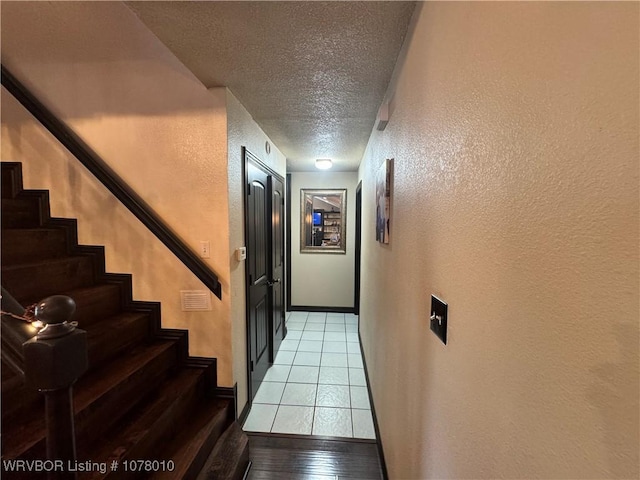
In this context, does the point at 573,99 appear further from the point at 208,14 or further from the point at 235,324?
the point at 235,324

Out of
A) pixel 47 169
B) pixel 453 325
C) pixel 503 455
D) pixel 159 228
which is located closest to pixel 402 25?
pixel 453 325

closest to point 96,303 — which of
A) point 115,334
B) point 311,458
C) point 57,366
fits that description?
point 115,334

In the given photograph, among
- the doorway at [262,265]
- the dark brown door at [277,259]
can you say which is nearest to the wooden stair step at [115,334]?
the doorway at [262,265]

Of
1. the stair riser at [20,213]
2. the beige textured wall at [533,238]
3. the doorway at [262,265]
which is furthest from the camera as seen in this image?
the doorway at [262,265]

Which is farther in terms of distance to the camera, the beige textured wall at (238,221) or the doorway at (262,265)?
the doorway at (262,265)

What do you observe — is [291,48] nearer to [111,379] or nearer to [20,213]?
[111,379]

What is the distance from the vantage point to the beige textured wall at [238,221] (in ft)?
6.49

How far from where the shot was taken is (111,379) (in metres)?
1.54

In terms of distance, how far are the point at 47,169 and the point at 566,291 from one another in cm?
288

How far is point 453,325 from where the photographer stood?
2.60 ft

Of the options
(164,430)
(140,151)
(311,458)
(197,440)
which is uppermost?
(140,151)

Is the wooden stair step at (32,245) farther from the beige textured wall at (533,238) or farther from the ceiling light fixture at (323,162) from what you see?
the ceiling light fixture at (323,162)

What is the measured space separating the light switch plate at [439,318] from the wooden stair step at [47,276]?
6.88 ft

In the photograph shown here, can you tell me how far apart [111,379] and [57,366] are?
1.15 m
